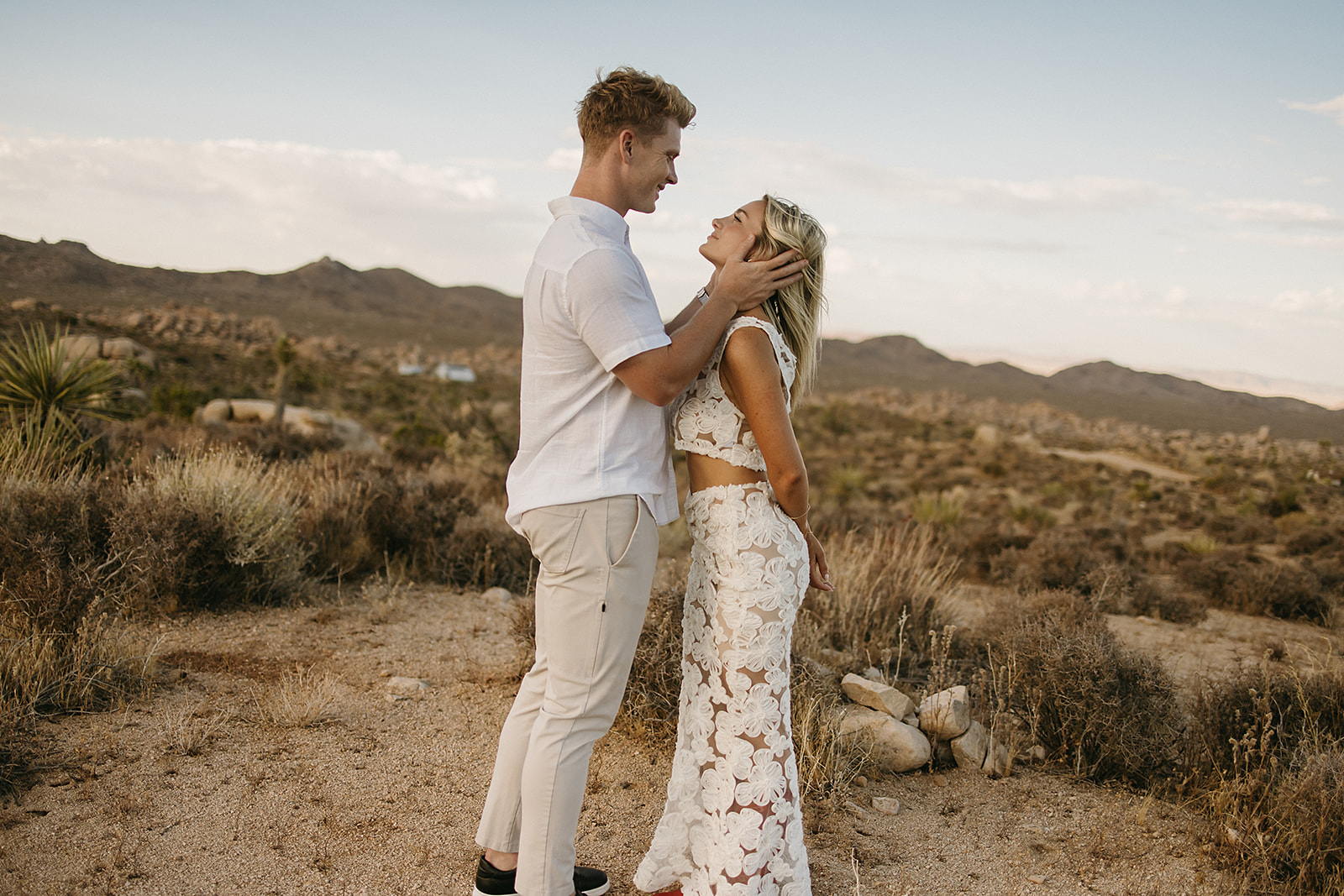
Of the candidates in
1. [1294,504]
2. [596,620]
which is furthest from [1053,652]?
[1294,504]

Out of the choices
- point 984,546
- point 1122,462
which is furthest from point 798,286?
point 1122,462

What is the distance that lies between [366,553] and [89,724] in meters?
3.01

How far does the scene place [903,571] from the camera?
632cm

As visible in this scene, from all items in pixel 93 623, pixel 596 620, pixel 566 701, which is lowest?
pixel 93 623

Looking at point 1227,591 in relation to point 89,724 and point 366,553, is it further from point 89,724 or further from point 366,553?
point 89,724

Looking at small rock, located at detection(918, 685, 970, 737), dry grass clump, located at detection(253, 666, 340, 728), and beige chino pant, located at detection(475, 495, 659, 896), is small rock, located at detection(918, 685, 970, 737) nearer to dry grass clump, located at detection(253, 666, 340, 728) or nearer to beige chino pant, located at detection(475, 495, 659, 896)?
beige chino pant, located at detection(475, 495, 659, 896)

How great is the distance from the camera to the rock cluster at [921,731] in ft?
13.1

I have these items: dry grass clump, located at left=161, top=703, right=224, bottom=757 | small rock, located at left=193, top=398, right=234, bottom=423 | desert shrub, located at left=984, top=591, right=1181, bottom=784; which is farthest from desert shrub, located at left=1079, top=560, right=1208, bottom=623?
small rock, located at left=193, top=398, right=234, bottom=423

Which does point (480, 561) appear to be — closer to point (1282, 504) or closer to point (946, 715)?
point (946, 715)

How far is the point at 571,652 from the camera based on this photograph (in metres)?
2.27

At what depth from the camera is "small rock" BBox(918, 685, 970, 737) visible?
4.05 meters

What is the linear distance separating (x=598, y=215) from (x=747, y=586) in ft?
3.68

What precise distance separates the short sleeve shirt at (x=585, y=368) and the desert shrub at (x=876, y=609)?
306 cm

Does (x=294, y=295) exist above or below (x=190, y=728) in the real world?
above
